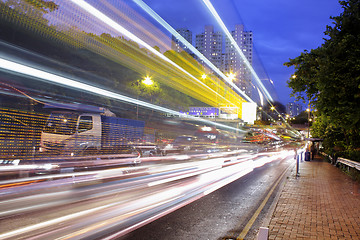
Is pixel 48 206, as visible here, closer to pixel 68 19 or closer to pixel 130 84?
pixel 68 19

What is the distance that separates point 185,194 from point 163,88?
77.9 feet

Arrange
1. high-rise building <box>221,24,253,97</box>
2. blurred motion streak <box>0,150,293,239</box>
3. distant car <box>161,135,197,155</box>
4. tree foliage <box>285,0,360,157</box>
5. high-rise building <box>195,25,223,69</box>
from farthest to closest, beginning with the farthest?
1. high-rise building <box>221,24,253,97</box>
2. high-rise building <box>195,25,223,69</box>
3. distant car <box>161,135,197,155</box>
4. tree foliage <box>285,0,360,157</box>
5. blurred motion streak <box>0,150,293,239</box>

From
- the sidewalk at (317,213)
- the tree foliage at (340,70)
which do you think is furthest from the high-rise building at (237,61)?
the sidewalk at (317,213)

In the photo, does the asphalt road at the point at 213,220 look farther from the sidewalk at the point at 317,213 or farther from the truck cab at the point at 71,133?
the truck cab at the point at 71,133

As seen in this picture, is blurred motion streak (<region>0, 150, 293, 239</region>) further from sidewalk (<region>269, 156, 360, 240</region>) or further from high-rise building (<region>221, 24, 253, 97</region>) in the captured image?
high-rise building (<region>221, 24, 253, 97</region>)

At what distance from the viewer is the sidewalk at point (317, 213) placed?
17.4ft

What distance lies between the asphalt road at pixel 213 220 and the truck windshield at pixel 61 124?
6.31 m

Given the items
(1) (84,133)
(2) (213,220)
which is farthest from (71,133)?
(2) (213,220)

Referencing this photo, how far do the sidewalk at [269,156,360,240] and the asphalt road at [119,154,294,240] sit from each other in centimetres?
47

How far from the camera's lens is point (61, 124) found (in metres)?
11.2

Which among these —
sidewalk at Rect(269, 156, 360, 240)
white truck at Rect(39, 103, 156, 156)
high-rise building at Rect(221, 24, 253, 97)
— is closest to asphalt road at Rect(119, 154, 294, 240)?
sidewalk at Rect(269, 156, 360, 240)

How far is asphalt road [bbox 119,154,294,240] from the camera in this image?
210 inches

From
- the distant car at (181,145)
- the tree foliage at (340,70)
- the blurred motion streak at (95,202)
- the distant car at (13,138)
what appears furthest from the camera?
the distant car at (181,145)

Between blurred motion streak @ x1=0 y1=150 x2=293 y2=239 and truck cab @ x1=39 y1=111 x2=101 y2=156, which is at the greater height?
truck cab @ x1=39 y1=111 x2=101 y2=156
